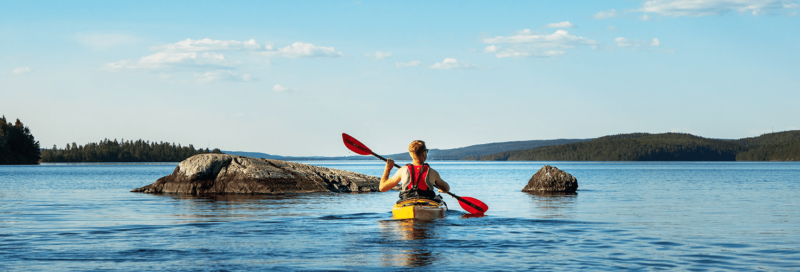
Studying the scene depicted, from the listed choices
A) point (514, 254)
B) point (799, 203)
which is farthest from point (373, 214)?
point (799, 203)

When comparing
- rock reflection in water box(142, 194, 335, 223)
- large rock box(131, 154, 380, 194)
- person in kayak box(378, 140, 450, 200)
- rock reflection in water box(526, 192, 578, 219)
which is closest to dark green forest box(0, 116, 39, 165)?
large rock box(131, 154, 380, 194)

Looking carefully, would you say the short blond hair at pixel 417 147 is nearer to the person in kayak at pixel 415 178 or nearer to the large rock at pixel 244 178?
the person in kayak at pixel 415 178

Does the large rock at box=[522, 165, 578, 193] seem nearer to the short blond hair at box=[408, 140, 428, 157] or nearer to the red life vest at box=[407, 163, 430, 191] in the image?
the red life vest at box=[407, 163, 430, 191]

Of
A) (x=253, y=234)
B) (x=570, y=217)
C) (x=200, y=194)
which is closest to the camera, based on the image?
(x=253, y=234)

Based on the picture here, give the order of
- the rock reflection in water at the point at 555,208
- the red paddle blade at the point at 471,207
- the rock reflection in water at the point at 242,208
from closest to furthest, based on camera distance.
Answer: the rock reflection in water at the point at 242,208 < the red paddle blade at the point at 471,207 < the rock reflection in water at the point at 555,208

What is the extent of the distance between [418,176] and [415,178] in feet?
0.33

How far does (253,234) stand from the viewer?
1452 centimetres

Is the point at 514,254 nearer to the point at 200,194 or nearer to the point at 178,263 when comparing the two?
the point at 178,263

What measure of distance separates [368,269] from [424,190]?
623 cm

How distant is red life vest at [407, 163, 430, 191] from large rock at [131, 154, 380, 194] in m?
17.4

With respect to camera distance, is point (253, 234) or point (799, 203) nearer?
point (253, 234)

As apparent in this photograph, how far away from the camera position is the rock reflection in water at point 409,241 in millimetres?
10312

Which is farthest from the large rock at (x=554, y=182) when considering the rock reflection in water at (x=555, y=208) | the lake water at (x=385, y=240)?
the lake water at (x=385, y=240)

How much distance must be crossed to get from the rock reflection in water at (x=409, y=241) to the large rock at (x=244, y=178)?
15.9 meters
